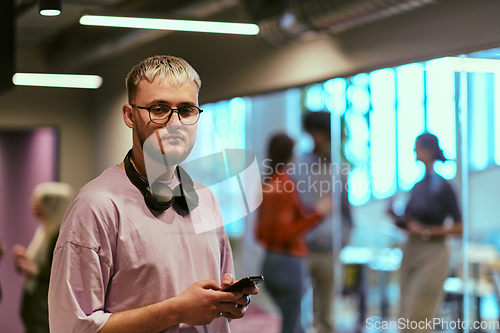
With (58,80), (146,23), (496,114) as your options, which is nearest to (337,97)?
(496,114)

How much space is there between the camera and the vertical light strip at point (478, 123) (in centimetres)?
284

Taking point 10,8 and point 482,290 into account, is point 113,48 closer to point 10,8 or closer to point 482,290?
point 10,8

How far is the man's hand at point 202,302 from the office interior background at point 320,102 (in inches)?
59.5

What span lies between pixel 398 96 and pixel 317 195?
2.43ft

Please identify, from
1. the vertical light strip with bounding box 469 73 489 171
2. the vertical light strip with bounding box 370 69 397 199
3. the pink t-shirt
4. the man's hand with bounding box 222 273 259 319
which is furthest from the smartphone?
the vertical light strip with bounding box 469 73 489 171

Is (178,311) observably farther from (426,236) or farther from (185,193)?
(426,236)

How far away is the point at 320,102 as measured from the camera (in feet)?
10.0

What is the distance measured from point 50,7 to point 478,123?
92.8 inches

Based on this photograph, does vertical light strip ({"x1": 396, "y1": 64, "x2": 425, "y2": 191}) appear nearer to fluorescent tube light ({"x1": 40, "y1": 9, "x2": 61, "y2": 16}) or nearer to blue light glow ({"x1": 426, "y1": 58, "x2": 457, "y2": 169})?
blue light glow ({"x1": 426, "y1": 58, "x2": 457, "y2": 169})

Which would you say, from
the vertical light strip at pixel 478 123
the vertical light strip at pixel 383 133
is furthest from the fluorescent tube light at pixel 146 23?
the vertical light strip at pixel 478 123

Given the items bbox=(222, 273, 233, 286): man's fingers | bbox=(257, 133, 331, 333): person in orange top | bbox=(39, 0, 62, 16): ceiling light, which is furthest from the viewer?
bbox=(257, 133, 331, 333): person in orange top

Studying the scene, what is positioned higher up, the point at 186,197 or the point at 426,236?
the point at 186,197

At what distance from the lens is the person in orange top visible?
2.98 meters

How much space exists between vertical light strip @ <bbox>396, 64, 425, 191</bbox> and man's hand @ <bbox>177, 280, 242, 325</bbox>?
197 cm
